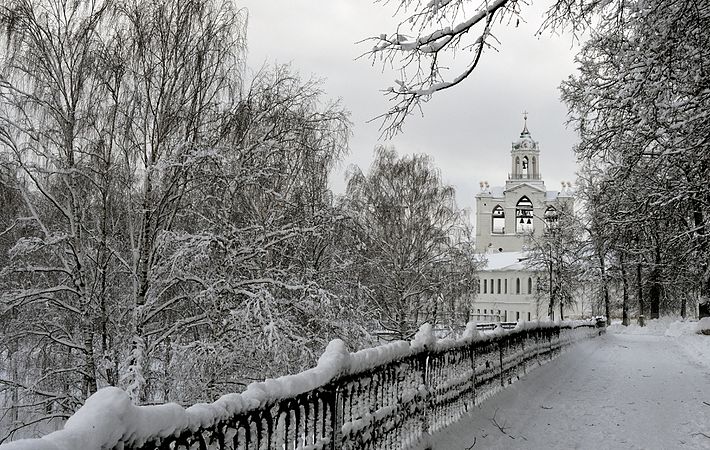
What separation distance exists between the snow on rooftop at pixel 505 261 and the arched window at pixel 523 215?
20.3 feet

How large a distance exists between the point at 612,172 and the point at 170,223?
10134mm

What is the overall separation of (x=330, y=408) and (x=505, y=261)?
79581mm

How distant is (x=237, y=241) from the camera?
38.0 ft

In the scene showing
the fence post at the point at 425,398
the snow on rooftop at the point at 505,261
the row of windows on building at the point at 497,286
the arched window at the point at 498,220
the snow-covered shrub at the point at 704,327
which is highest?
the arched window at the point at 498,220

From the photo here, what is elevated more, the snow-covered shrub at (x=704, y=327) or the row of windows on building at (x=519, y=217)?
the row of windows on building at (x=519, y=217)

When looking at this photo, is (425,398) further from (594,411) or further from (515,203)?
(515,203)

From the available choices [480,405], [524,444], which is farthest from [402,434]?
[480,405]

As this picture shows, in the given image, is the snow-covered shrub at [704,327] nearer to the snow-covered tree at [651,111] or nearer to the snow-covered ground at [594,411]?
the snow-covered tree at [651,111]

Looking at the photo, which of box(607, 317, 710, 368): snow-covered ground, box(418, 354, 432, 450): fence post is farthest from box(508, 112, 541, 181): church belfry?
box(418, 354, 432, 450): fence post

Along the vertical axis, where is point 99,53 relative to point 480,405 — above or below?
above

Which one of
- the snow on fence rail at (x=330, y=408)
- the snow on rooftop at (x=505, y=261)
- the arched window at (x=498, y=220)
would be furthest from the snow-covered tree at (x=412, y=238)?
the arched window at (x=498, y=220)

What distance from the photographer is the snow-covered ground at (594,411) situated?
7.12m

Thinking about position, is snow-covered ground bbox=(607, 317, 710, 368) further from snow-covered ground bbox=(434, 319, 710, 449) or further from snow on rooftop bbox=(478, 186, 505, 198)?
snow on rooftop bbox=(478, 186, 505, 198)

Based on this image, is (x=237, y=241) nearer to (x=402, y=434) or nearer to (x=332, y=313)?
(x=332, y=313)
